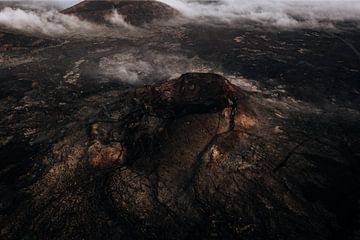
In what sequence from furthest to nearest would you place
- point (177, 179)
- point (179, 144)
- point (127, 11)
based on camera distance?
point (127, 11) → point (179, 144) → point (177, 179)

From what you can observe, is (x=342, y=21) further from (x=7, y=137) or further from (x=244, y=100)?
(x=7, y=137)

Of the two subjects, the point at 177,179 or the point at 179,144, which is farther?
the point at 179,144

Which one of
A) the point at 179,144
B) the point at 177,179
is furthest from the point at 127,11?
the point at 177,179

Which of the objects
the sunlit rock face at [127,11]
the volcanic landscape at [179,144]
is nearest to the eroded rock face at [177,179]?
the volcanic landscape at [179,144]

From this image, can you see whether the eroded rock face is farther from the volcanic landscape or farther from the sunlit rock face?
the sunlit rock face

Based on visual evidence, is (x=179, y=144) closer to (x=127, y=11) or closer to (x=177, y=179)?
(x=177, y=179)

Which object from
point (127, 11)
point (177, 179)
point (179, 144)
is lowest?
point (177, 179)

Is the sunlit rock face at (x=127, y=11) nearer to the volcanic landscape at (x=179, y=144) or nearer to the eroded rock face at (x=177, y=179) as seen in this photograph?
the volcanic landscape at (x=179, y=144)
